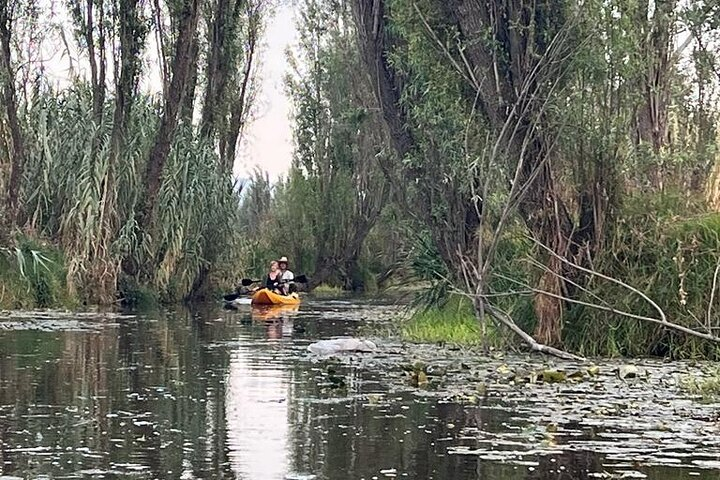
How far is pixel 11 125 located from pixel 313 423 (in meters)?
18.1

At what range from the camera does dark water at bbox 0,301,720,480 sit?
23.9 ft

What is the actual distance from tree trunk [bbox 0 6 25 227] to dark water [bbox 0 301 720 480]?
479 inches

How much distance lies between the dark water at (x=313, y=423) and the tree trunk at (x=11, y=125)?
12164 mm

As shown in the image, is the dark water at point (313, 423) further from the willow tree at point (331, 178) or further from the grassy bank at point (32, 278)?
the willow tree at point (331, 178)

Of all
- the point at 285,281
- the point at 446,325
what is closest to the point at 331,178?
the point at 285,281

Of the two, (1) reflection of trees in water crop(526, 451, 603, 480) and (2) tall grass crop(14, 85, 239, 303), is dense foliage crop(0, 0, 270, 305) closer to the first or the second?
(2) tall grass crop(14, 85, 239, 303)

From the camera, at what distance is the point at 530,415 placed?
934 cm

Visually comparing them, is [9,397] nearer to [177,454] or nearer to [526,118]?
[177,454]

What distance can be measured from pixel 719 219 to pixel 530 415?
5.53m

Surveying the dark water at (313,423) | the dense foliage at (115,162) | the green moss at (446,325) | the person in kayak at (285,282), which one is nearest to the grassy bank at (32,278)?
the dense foliage at (115,162)

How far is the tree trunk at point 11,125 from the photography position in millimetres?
25628

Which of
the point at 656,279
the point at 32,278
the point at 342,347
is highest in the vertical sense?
the point at 32,278

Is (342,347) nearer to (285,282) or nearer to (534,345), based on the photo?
(534,345)

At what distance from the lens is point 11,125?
25562mm
